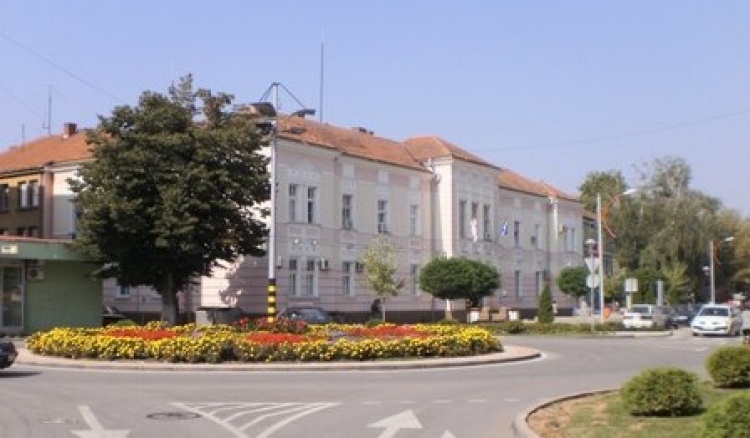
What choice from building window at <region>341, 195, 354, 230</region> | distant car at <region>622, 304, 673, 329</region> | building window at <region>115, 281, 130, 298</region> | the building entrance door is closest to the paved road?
the building entrance door

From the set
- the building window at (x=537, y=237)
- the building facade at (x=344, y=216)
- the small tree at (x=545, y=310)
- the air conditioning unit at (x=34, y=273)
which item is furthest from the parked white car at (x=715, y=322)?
the air conditioning unit at (x=34, y=273)

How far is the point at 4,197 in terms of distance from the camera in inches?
2400

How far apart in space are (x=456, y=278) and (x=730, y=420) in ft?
152

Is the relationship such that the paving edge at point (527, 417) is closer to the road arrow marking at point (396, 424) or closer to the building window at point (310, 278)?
the road arrow marking at point (396, 424)

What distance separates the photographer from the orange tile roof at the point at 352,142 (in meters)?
52.3

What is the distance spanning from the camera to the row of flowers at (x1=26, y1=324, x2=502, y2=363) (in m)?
25.3

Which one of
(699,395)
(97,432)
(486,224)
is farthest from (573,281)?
(97,432)

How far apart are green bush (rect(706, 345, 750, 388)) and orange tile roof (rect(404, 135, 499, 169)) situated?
46587 millimetres

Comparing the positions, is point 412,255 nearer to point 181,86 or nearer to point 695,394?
point 181,86

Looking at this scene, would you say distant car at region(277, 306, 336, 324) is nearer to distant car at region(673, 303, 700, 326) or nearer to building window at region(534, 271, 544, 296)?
distant car at region(673, 303, 700, 326)

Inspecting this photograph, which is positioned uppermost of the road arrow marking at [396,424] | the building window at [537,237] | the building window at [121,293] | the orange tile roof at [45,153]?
the orange tile roof at [45,153]

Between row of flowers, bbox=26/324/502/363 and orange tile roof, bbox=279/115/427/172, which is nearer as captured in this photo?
row of flowers, bbox=26/324/502/363

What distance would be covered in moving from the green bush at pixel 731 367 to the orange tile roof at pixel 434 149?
4659cm

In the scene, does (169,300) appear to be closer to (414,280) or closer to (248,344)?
(248,344)
